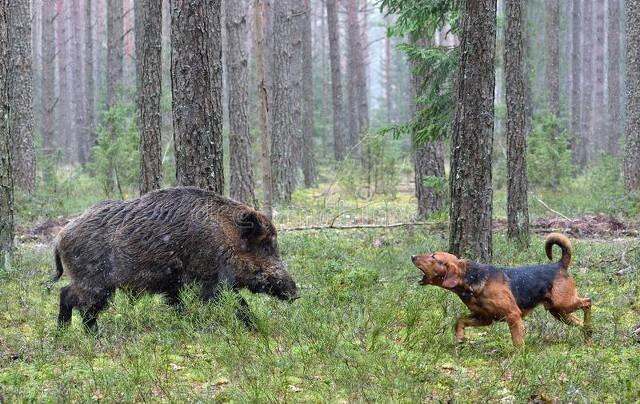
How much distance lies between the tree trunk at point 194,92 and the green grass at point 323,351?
1890 millimetres

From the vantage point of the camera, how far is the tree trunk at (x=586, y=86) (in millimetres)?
40125

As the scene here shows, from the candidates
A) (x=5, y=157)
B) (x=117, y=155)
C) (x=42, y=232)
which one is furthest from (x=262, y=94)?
(x=117, y=155)

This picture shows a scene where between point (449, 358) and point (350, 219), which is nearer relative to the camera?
point (449, 358)

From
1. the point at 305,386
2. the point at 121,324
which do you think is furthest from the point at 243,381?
the point at 121,324

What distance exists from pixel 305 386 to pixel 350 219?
1137cm

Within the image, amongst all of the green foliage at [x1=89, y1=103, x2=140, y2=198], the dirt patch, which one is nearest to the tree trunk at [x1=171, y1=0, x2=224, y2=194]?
the dirt patch

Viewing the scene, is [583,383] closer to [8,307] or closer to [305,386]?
[305,386]

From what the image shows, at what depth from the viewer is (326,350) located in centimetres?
614

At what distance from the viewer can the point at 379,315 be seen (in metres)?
7.10

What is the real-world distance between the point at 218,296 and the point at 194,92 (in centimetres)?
304

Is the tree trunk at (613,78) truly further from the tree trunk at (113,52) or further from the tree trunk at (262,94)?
the tree trunk at (262,94)

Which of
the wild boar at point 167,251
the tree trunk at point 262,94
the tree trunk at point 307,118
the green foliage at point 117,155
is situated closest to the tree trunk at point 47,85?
the tree trunk at point 307,118

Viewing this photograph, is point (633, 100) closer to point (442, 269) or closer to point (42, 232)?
point (42, 232)

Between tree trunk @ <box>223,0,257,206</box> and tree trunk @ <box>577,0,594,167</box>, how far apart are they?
24411mm
